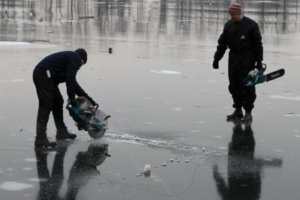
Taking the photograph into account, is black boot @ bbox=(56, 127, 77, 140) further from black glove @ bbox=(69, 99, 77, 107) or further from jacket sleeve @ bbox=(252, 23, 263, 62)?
jacket sleeve @ bbox=(252, 23, 263, 62)

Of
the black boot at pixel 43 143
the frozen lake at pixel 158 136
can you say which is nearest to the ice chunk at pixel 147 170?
the frozen lake at pixel 158 136

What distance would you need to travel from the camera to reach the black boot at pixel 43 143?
7258 mm

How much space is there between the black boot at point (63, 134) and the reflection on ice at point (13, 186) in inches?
79.0

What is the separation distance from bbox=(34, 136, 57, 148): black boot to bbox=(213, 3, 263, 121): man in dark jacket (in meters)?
3.20

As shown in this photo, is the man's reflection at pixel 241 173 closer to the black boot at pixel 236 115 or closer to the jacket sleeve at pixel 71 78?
the black boot at pixel 236 115

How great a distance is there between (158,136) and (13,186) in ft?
9.00

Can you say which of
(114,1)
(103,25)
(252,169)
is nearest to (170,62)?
(252,169)

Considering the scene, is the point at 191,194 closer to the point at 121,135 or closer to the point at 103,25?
the point at 121,135

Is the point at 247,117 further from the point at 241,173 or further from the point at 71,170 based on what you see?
the point at 71,170

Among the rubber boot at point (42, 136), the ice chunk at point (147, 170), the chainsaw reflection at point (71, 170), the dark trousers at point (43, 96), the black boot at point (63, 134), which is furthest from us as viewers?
the black boot at point (63, 134)

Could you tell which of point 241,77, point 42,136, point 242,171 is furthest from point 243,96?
point 42,136

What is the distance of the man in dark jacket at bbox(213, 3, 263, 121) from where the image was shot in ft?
30.1

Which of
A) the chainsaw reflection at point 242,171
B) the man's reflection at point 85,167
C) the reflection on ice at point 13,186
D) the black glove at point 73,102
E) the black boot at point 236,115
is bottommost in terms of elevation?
the chainsaw reflection at point 242,171

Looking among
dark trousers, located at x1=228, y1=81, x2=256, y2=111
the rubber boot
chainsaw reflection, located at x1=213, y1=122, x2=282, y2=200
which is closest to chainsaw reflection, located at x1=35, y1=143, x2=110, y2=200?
the rubber boot
